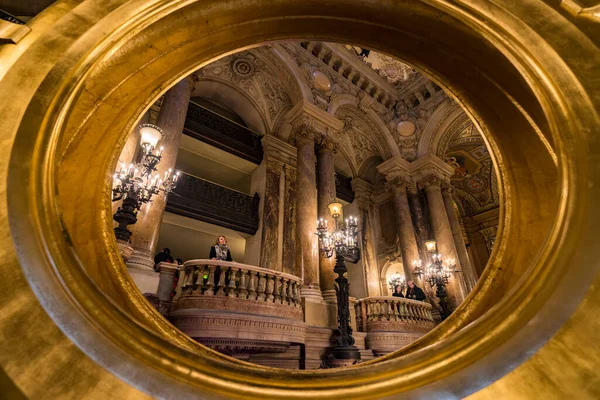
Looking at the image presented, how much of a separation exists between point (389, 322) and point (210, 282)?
4.74m

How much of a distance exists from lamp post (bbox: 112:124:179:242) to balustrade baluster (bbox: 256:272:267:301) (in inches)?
91.6

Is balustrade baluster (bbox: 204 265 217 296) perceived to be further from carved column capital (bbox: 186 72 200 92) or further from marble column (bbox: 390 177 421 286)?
marble column (bbox: 390 177 421 286)

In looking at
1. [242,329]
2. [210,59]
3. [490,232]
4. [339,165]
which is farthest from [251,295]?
[490,232]

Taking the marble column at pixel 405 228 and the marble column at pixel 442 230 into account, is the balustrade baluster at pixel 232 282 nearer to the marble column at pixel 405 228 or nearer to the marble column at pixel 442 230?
the marble column at pixel 405 228

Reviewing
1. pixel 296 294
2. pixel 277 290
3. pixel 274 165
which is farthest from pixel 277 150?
pixel 277 290

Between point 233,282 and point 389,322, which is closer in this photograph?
point 233,282

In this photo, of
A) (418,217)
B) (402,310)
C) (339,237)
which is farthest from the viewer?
(418,217)

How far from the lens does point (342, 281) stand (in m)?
5.77

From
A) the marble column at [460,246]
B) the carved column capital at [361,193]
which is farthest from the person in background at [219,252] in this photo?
the marble column at [460,246]

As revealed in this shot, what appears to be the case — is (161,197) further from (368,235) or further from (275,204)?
(368,235)

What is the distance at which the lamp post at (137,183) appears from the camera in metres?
3.91

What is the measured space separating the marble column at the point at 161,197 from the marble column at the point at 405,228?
26.0ft

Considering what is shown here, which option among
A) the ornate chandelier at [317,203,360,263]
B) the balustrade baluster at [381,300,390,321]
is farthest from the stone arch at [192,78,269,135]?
the balustrade baluster at [381,300,390,321]

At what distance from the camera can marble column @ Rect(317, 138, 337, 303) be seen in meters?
6.67
